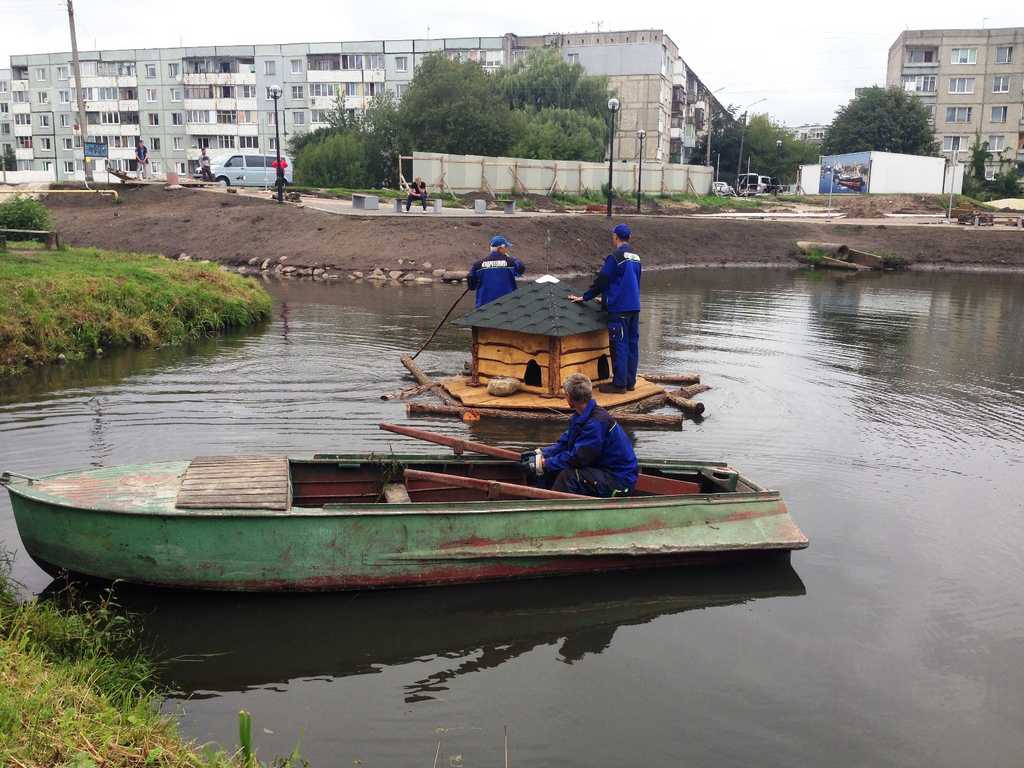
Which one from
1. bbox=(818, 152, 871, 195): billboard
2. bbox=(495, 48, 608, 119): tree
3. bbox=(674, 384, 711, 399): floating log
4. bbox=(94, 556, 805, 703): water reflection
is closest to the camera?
bbox=(94, 556, 805, 703): water reflection

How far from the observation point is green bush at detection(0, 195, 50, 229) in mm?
23500

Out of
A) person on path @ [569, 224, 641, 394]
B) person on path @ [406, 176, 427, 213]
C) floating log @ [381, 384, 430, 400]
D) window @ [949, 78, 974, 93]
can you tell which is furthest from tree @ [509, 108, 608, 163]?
person on path @ [569, 224, 641, 394]

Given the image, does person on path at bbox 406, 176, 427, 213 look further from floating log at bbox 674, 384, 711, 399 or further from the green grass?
the green grass

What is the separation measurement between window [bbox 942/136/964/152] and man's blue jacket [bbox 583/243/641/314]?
2851 inches

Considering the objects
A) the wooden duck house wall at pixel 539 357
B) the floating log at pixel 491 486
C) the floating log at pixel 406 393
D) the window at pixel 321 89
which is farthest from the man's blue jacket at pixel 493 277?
the window at pixel 321 89

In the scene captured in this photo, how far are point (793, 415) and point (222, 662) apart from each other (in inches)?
361

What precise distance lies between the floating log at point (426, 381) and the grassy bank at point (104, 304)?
513 centimetres

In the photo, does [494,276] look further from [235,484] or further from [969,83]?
[969,83]

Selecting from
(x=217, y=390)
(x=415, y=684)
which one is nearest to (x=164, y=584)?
(x=415, y=684)

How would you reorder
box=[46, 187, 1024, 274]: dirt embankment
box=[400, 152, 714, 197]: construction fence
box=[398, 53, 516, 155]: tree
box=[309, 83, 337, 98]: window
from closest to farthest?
box=[46, 187, 1024, 274]: dirt embankment
box=[400, 152, 714, 197]: construction fence
box=[398, 53, 516, 155]: tree
box=[309, 83, 337, 98]: window

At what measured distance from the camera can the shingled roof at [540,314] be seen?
1197 cm

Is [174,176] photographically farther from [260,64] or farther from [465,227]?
[260,64]

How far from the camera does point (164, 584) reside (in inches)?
269

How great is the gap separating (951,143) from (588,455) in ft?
258
